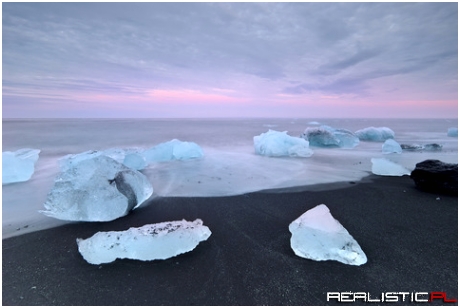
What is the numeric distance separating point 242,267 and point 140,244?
34.8 inches

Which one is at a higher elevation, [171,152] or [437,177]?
[437,177]

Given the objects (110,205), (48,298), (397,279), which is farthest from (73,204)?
(397,279)

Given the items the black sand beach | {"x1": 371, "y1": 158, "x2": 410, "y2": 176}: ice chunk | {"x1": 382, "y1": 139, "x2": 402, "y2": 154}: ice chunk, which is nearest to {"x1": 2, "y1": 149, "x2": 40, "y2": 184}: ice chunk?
the black sand beach

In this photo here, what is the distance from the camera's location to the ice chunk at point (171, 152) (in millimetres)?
6770

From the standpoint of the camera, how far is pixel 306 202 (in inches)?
137

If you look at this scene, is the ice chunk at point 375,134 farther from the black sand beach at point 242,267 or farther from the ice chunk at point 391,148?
the black sand beach at point 242,267

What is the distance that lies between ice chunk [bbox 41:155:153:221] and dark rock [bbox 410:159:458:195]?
4.18 m

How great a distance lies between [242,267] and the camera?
1.97 m

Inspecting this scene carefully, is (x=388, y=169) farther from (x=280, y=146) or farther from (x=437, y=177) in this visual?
(x=280, y=146)

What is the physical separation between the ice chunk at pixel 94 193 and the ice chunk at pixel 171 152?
3.45 m

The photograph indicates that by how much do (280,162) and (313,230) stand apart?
14.6 ft

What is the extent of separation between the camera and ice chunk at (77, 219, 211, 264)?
2062 millimetres

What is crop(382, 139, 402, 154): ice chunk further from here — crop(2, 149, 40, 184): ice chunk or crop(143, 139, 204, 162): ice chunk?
crop(2, 149, 40, 184): ice chunk

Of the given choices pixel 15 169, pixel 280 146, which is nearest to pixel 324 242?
pixel 15 169
